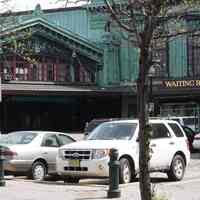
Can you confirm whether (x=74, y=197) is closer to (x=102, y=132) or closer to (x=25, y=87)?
(x=102, y=132)

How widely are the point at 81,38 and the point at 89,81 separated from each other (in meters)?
3.34

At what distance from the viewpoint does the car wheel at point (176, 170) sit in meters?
18.6

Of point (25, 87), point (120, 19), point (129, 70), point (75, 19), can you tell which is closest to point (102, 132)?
point (120, 19)

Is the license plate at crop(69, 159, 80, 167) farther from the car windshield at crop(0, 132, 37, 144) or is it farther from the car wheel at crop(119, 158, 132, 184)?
the car windshield at crop(0, 132, 37, 144)

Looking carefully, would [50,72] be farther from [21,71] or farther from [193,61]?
[193,61]

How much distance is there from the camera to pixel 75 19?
57969 mm

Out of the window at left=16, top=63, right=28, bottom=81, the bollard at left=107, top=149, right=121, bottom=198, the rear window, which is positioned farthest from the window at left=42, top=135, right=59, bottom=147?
the window at left=16, top=63, right=28, bottom=81

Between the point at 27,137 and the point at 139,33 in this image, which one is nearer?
the point at 139,33

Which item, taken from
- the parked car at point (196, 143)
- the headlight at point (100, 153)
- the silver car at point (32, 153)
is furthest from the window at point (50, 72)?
the headlight at point (100, 153)

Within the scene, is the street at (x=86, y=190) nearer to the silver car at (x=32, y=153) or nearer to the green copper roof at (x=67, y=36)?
the silver car at (x=32, y=153)

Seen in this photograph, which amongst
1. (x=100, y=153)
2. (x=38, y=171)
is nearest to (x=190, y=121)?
(x=38, y=171)

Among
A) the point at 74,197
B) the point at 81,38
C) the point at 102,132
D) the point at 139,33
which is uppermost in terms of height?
the point at 81,38

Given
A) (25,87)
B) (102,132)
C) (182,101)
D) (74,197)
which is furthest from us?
(182,101)

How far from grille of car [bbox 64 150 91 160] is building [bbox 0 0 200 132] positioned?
27.2m
